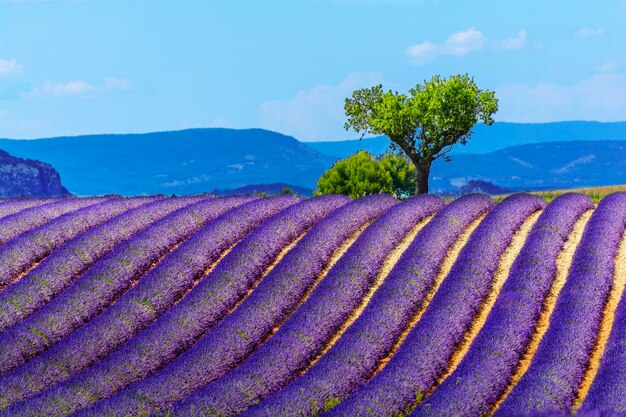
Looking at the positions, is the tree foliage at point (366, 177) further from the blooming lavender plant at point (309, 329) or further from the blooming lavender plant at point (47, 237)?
the blooming lavender plant at point (309, 329)

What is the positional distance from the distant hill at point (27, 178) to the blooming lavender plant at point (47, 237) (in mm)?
114709

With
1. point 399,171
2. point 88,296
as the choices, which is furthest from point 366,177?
point 88,296

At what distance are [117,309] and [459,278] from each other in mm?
7310

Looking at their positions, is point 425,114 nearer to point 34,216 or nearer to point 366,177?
point 366,177

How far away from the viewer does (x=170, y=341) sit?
660 inches

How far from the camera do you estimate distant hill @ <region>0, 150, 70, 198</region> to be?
13662cm

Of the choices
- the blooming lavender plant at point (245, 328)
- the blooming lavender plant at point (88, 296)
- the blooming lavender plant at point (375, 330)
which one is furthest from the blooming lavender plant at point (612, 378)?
the blooming lavender plant at point (88, 296)

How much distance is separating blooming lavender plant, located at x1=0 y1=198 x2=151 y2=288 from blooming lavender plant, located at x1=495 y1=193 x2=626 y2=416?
1239 centimetres

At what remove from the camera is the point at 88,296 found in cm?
1884

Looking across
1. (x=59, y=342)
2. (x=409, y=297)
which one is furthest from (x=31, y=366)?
(x=409, y=297)

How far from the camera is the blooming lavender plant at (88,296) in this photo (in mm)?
17234

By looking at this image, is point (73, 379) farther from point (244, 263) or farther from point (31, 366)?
point (244, 263)

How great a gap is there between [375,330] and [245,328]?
2.55m

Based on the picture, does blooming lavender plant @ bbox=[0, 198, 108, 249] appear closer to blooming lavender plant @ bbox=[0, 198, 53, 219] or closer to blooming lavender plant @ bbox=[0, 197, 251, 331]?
blooming lavender plant @ bbox=[0, 198, 53, 219]
